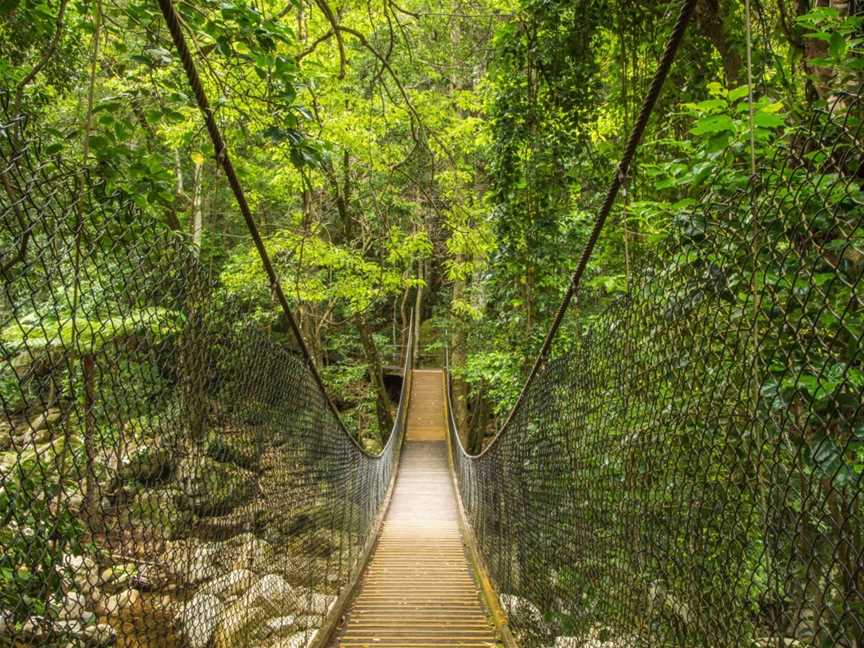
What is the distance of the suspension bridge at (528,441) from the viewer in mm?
747

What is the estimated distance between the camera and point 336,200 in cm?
609

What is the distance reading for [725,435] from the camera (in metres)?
0.88

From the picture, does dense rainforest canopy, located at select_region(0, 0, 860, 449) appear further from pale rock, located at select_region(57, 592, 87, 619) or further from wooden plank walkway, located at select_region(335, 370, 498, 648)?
wooden plank walkway, located at select_region(335, 370, 498, 648)

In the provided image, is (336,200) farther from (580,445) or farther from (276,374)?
(580,445)

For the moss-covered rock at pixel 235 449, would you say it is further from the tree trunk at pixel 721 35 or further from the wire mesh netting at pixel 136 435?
the tree trunk at pixel 721 35

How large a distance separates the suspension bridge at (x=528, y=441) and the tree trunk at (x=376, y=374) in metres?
4.62

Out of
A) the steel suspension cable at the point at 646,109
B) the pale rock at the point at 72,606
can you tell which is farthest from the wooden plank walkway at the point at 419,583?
the steel suspension cable at the point at 646,109

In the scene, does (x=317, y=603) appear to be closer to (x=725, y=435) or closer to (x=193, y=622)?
(x=193, y=622)

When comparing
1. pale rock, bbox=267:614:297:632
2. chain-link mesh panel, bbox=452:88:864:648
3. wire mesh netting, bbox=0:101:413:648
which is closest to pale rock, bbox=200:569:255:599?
wire mesh netting, bbox=0:101:413:648

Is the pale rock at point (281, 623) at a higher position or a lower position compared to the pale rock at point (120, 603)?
lower

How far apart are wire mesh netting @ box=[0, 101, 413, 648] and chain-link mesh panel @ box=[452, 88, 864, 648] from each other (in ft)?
2.98

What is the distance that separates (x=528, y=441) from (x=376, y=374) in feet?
18.0

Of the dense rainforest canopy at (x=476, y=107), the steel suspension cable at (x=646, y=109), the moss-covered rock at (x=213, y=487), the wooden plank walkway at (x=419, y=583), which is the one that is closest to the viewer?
the steel suspension cable at (x=646, y=109)

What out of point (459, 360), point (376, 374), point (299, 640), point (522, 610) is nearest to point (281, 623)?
point (299, 640)
